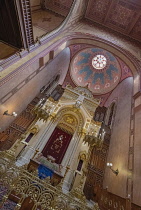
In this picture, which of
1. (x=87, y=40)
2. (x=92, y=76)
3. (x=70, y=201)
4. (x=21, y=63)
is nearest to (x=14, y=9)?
(x=21, y=63)

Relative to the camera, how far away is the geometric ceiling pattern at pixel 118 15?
11062mm

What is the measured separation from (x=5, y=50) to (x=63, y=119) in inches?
286

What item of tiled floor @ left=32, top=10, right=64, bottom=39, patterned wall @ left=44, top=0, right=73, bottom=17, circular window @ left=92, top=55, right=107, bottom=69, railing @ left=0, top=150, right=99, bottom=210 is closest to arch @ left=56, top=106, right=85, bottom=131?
tiled floor @ left=32, top=10, right=64, bottom=39

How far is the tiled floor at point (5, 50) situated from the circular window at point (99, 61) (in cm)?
1469

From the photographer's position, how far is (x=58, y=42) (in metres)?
9.93

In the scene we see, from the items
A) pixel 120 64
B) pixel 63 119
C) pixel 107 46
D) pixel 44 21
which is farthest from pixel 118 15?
pixel 63 119

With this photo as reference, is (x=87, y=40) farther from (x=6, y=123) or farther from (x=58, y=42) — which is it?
(x=6, y=123)

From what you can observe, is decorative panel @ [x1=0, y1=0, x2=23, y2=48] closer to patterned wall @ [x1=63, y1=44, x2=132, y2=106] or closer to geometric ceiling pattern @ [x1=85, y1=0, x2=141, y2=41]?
geometric ceiling pattern @ [x1=85, y1=0, x2=141, y2=41]

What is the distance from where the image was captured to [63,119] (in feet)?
38.6

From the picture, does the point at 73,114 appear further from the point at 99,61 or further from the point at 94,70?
the point at 99,61

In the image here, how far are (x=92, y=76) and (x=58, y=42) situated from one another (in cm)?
1063

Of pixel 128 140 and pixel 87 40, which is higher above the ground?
pixel 87 40

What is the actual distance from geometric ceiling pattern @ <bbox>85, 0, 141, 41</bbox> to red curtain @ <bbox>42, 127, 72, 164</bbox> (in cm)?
1151

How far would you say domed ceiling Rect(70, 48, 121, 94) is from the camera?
59.4ft
